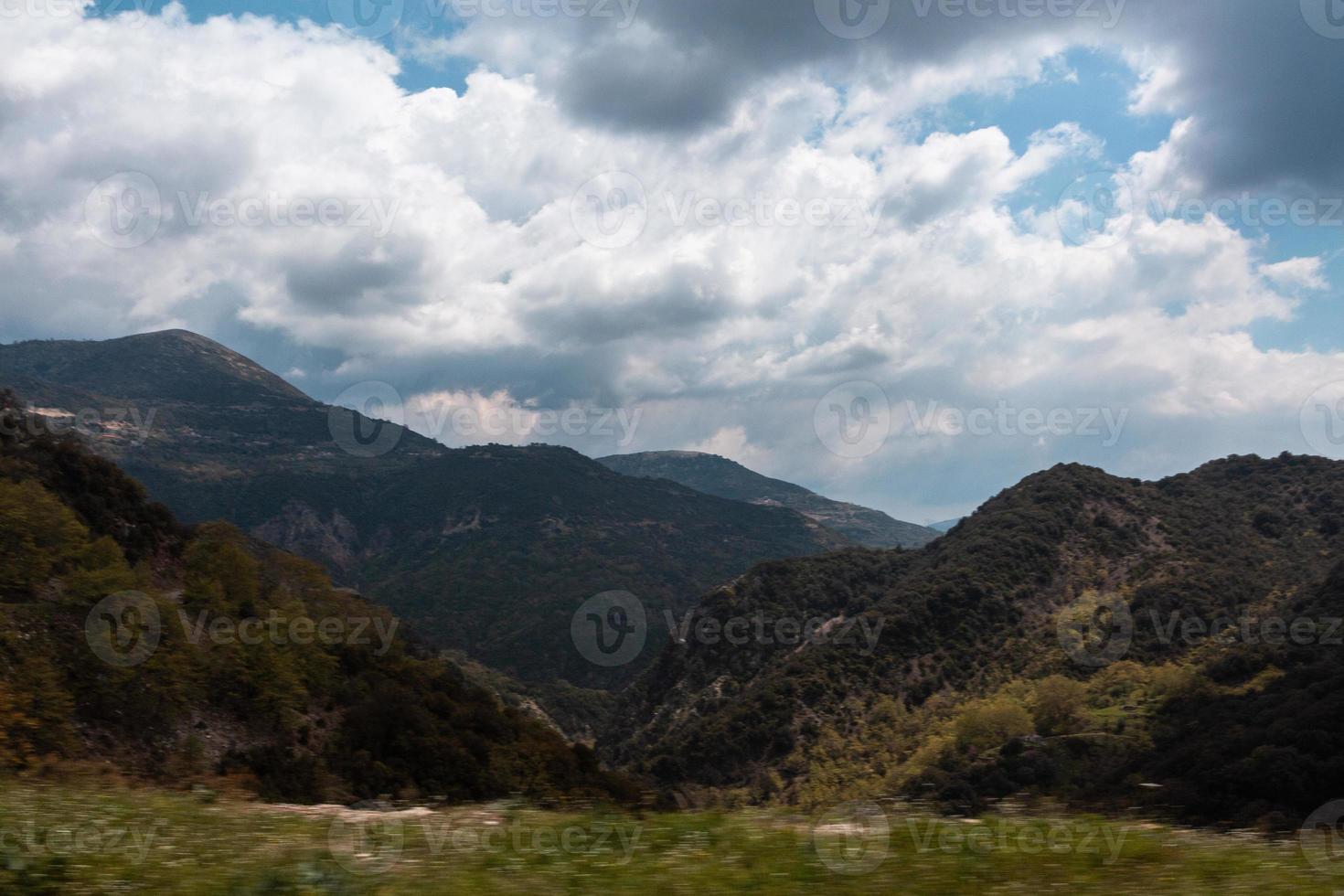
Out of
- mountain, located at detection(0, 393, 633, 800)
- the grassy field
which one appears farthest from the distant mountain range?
the grassy field

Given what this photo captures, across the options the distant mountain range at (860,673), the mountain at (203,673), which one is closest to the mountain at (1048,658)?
the distant mountain range at (860,673)

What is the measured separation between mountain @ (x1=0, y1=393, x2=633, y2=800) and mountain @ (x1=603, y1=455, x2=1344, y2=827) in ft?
66.7

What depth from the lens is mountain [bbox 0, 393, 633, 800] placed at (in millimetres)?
30158

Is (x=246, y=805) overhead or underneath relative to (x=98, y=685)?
overhead

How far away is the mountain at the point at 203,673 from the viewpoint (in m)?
30.2

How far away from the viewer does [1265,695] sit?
137 feet

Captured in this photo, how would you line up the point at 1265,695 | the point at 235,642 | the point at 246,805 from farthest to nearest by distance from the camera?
the point at 1265,695, the point at 235,642, the point at 246,805

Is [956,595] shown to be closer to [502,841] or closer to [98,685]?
[98,685]

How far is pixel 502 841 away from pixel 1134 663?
7203cm

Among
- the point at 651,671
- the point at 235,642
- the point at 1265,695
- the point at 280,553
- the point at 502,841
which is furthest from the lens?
the point at 651,671

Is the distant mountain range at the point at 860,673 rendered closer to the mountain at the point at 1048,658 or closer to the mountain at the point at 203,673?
the mountain at the point at 203,673

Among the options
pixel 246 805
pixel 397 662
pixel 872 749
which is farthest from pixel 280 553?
pixel 246 805

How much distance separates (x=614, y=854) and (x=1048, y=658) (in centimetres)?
7445

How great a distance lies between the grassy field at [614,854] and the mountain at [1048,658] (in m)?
15.4
